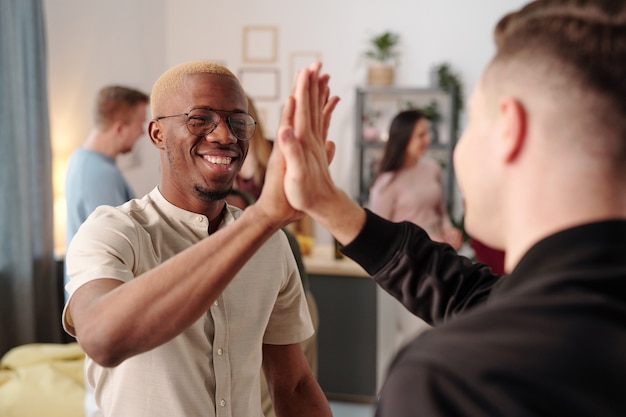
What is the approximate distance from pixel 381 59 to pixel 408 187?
7.81ft

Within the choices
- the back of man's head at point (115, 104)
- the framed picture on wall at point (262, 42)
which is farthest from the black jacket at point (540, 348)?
the framed picture on wall at point (262, 42)

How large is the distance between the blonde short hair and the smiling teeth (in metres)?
0.06

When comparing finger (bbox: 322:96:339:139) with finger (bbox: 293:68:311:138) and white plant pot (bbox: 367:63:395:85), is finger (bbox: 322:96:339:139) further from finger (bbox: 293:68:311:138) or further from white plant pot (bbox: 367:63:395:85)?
white plant pot (bbox: 367:63:395:85)

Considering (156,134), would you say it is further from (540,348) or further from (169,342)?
(540,348)

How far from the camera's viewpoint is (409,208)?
10.7 ft

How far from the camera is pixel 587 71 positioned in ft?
1.82

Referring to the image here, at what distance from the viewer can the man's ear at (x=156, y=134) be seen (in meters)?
0.69

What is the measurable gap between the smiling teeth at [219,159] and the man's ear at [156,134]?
0.05 metres

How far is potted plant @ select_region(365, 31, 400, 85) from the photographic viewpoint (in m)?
5.37

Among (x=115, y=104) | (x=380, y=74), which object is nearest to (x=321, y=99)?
(x=115, y=104)

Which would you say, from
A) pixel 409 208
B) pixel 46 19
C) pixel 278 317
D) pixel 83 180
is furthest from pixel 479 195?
pixel 46 19

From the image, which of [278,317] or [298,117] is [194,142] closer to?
[298,117]

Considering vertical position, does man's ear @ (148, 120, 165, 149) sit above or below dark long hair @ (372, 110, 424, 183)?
above

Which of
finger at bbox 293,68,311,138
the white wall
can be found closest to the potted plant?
the white wall
